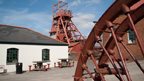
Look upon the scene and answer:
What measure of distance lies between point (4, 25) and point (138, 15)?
23.8 metres

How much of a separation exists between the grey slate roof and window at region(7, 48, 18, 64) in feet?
2.77

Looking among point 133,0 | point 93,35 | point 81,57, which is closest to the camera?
point 133,0

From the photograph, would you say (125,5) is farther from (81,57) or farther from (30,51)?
(30,51)

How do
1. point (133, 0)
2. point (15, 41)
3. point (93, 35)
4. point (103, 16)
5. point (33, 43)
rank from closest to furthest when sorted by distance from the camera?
point (133, 0)
point (103, 16)
point (93, 35)
point (15, 41)
point (33, 43)

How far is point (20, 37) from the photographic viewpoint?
2320 centimetres

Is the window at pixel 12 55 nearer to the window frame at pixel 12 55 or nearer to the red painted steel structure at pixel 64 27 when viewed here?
the window frame at pixel 12 55

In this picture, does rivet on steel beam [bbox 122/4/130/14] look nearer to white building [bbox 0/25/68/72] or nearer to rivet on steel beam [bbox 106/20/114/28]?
rivet on steel beam [bbox 106/20/114/28]

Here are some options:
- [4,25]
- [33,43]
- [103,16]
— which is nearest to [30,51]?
[33,43]

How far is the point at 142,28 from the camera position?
22484mm

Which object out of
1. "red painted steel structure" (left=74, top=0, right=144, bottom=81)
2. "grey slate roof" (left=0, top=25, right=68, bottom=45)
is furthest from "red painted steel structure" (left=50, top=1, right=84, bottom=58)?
"red painted steel structure" (left=74, top=0, right=144, bottom=81)

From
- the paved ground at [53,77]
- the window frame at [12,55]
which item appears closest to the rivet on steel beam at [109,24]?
the paved ground at [53,77]

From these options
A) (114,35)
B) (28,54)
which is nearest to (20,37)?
(28,54)

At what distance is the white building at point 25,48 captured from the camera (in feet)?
67.9

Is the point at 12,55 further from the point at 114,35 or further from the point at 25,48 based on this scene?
the point at 114,35
